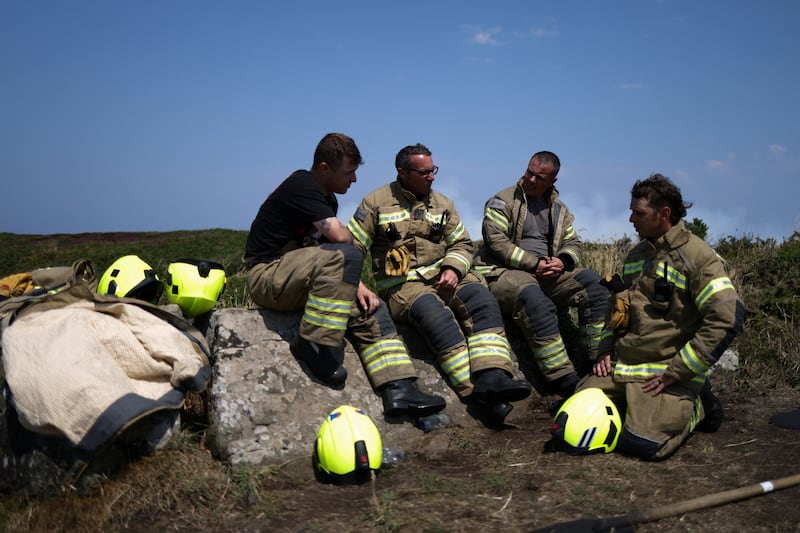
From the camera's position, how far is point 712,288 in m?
4.86

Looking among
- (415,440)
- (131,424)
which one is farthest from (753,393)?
(131,424)

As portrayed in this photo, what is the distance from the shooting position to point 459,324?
20.2ft

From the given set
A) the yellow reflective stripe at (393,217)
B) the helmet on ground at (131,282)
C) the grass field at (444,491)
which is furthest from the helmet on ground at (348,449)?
the helmet on ground at (131,282)

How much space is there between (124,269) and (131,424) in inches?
70.8

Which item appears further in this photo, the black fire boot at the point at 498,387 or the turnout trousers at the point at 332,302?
the black fire boot at the point at 498,387

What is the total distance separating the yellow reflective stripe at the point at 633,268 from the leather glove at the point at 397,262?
178 cm

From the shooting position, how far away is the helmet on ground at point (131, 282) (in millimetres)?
5590

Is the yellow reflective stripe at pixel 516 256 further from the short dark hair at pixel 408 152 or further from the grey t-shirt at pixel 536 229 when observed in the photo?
the short dark hair at pixel 408 152

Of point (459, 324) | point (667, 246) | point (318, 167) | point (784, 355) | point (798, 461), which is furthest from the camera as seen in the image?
point (784, 355)

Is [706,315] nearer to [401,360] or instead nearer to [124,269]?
[401,360]

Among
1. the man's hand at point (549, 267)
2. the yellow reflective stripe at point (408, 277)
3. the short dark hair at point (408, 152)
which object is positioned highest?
the short dark hair at point (408, 152)

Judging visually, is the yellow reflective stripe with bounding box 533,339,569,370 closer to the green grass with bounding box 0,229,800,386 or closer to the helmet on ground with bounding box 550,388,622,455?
the helmet on ground with bounding box 550,388,622,455

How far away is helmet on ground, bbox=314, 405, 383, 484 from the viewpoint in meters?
4.61

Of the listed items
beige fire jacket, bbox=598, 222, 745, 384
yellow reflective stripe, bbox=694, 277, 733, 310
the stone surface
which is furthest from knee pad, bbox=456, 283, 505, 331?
yellow reflective stripe, bbox=694, 277, 733, 310
